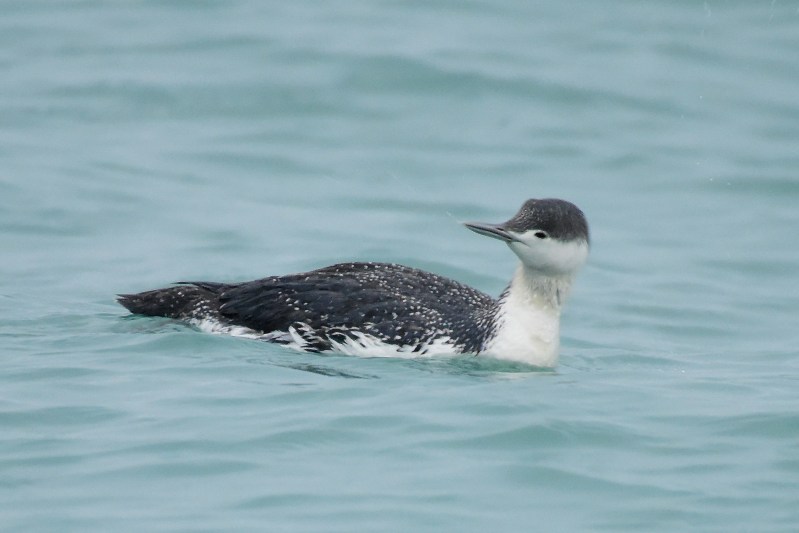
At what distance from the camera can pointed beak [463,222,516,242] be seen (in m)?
9.42

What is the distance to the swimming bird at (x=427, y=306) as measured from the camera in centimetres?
967

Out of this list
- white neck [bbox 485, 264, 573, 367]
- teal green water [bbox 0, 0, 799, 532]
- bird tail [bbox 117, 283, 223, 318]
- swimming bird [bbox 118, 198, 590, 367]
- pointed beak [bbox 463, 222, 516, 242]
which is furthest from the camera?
bird tail [bbox 117, 283, 223, 318]

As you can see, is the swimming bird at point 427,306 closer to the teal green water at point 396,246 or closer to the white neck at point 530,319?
the white neck at point 530,319

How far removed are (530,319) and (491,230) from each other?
0.73m

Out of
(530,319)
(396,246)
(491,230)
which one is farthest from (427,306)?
(396,246)

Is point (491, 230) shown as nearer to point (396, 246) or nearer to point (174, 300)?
point (174, 300)

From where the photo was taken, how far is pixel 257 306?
10398 millimetres

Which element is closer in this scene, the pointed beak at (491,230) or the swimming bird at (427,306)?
the pointed beak at (491,230)

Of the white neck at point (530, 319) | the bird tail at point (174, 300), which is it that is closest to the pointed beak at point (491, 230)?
the white neck at point (530, 319)

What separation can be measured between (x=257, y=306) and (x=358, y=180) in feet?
15.1

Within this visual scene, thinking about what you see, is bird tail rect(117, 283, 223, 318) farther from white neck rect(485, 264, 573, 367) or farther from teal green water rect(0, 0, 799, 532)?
white neck rect(485, 264, 573, 367)

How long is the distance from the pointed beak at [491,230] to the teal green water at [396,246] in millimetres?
854

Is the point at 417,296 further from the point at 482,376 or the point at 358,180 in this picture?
the point at 358,180

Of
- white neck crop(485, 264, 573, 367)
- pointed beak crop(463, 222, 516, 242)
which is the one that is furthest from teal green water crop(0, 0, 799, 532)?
pointed beak crop(463, 222, 516, 242)
